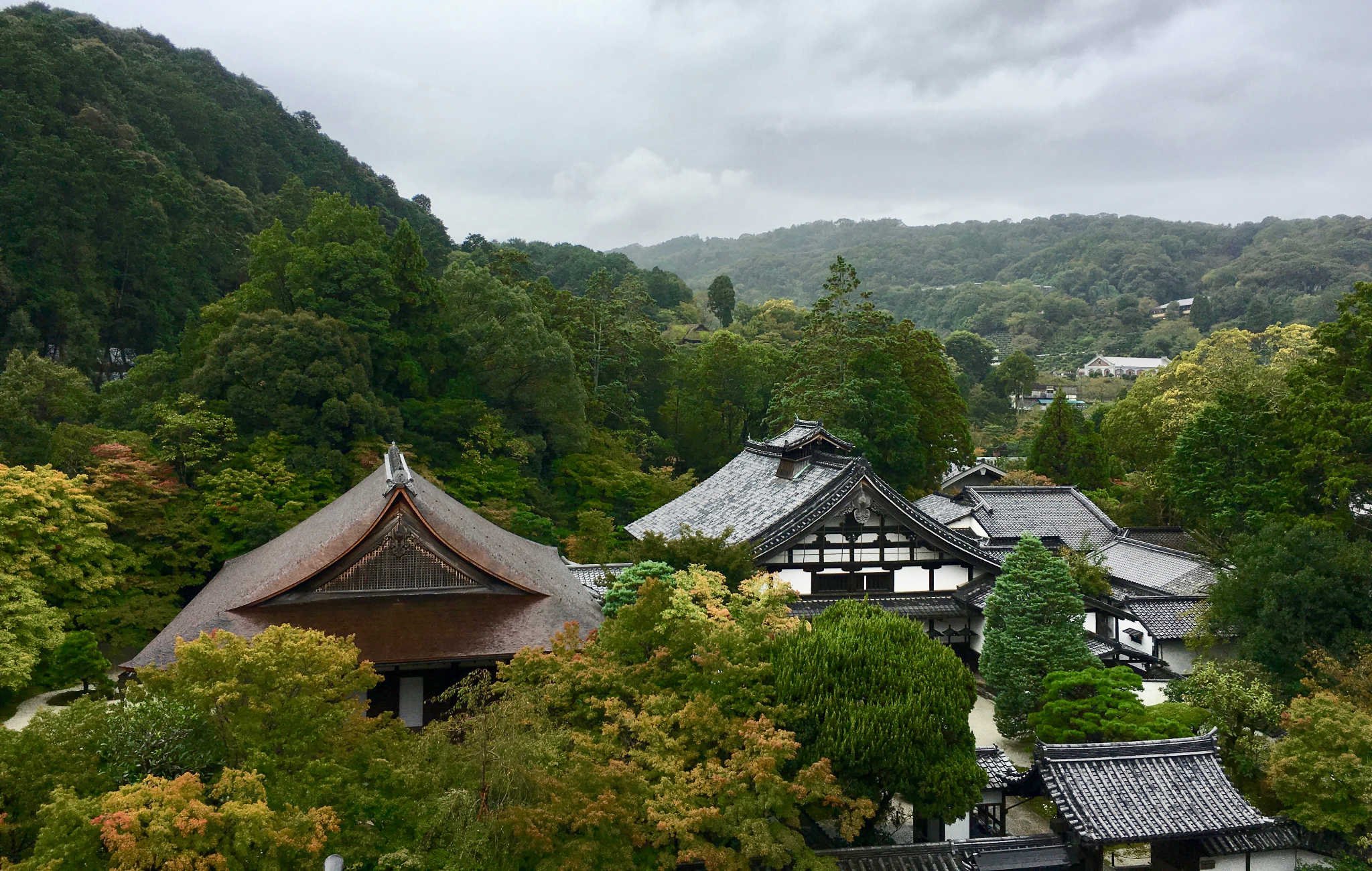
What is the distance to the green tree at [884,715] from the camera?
12.6m

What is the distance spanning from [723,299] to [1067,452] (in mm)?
38849

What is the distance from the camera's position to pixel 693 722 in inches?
466

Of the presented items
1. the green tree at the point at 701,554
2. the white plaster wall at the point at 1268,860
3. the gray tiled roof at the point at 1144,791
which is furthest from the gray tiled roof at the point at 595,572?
the white plaster wall at the point at 1268,860

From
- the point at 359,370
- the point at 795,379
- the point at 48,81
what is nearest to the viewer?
the point at 359,370

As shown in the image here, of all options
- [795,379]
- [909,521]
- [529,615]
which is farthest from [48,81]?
[909,521]

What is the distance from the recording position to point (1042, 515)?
34219mm

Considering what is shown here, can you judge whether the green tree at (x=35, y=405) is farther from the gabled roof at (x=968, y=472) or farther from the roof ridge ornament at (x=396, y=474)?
the gabled roof at (x=968, y=472)

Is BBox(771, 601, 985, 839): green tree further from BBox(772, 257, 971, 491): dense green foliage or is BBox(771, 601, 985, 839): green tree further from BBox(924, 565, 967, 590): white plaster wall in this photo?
BBox(772, 257, 971, 491): dense green foliage

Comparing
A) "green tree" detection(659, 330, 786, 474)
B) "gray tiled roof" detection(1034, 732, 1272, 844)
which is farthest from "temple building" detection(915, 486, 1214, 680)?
"green tree" detection(659, 330, 786, 474)

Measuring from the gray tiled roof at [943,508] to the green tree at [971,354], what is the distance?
1845 inches

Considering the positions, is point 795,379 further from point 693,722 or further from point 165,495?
point 693,722

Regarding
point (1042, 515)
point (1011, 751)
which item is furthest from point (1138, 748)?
point (1042, 515)

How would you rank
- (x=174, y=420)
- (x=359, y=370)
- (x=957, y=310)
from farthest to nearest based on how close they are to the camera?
1. (x=957, y=310)
2. (x=359, y=370)
3. (x=174, y=420)

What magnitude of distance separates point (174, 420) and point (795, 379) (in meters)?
24.8
